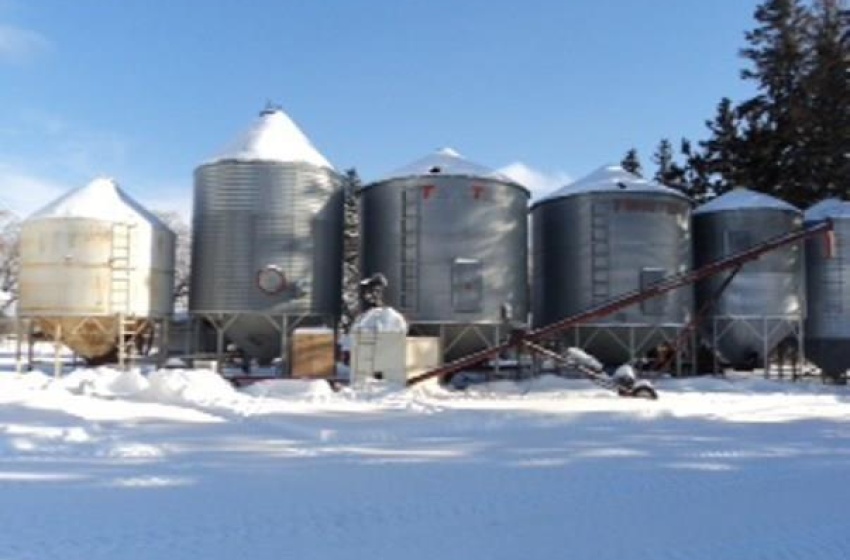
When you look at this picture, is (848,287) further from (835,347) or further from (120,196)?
(120,196)

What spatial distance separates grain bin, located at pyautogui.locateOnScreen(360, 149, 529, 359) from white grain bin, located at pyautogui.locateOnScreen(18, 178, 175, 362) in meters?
8.44

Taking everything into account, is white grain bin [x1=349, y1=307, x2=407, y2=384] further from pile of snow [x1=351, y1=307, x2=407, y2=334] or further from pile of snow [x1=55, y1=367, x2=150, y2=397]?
pile of snow [x1=55, y1=367, x2=150, y2=397]

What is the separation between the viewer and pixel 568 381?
83.0 ft

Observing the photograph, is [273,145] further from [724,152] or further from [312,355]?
[724,152]

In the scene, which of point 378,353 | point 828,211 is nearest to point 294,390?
point 378,353

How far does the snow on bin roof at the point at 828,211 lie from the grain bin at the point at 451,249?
13.6m

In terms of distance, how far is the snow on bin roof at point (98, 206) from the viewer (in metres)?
27.1

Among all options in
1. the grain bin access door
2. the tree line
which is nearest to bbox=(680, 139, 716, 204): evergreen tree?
the tree line

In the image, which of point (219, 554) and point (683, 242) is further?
point (683, 242)

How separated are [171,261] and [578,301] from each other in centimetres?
1541

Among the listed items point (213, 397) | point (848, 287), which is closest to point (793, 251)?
point (848, 287)

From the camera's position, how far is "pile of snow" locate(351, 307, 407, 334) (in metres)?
23.4

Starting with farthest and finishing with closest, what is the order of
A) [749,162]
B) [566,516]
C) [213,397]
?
[749,162]
[213,397]
[566,516]

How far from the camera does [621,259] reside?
93.0 ft
